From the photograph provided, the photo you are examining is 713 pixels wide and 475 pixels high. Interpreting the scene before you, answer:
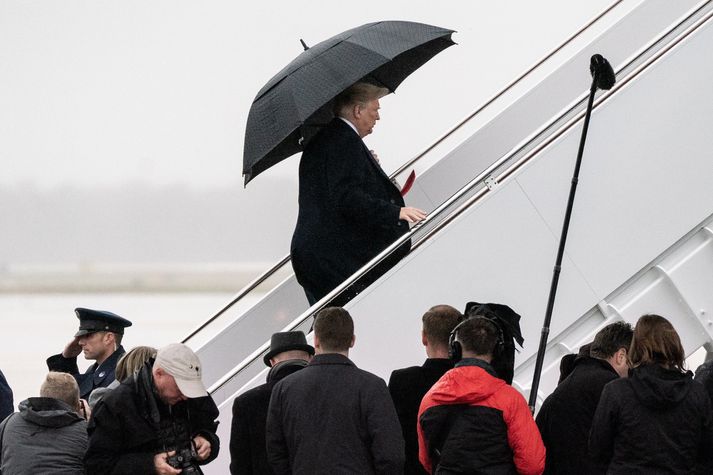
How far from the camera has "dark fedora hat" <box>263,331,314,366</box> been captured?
3.71 meters

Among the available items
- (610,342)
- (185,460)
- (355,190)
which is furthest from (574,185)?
(185,460)

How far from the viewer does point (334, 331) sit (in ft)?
11.0

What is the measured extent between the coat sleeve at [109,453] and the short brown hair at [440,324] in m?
0.89

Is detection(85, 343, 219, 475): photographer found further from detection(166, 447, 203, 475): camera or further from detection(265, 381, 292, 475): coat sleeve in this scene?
detection(265, 381, 292, 475): coat sleeve

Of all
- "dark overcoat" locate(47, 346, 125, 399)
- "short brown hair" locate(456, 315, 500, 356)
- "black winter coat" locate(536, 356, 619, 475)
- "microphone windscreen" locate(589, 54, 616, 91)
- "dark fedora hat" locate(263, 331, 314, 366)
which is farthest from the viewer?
"dark overcoat" locate(47, 346, 125, 399)

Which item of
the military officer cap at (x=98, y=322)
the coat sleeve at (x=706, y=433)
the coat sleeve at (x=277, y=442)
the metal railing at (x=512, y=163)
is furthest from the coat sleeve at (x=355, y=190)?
the military officer cap at (x=98, y=322)

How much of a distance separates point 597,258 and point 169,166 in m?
12.6

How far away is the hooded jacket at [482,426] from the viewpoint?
127 inches

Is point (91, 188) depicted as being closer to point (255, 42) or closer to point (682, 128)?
point (255, 42)

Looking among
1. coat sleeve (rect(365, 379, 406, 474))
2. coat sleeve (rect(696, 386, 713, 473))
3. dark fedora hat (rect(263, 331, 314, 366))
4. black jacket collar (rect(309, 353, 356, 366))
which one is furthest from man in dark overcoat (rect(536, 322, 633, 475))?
dark fedora hat (rect(263, 331, 314, 366))

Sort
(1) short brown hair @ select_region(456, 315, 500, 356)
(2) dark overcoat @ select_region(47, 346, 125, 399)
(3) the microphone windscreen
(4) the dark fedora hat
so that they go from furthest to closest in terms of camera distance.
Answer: (2) dark overcoat @ select_region(47, 346, 125, 399) < (3) the microphone windscreen < (4) the dark fedora hat < (1) short brown hair @ select_region(456, 315, 500, 356)

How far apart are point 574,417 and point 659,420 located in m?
0.35

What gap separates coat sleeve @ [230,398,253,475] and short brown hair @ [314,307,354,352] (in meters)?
0.43

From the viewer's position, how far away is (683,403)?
10.5 feet
